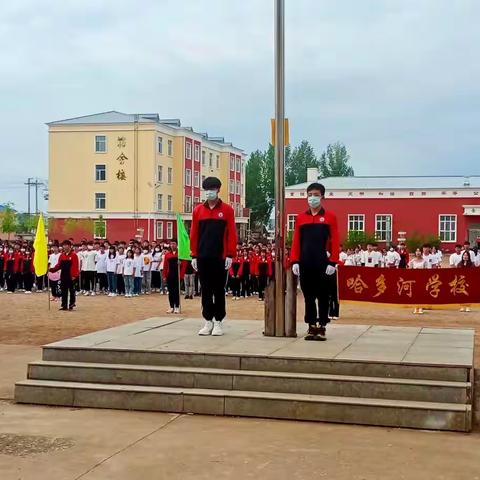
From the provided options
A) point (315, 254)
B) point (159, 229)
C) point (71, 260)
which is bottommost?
point (71, 260)

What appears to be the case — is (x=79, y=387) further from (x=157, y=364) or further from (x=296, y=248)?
(x=296, y=248)

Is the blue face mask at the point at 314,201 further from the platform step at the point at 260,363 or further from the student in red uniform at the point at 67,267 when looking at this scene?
the student in red uniform at the point at 67,267

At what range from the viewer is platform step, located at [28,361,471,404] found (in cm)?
690

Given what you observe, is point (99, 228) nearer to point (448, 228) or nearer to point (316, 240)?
point (448, 228)

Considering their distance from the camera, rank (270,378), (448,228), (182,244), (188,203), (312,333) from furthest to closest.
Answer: (188,203), (448,228), (182,244), (312,333), (270,378)

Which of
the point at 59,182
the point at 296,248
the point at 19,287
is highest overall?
the point at 59,182

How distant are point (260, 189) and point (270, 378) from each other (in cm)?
8356

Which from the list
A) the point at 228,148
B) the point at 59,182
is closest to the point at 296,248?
the point at 59,182

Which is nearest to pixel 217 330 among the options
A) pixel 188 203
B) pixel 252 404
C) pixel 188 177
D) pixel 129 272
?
pixel 252 404

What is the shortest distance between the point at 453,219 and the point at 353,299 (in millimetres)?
39049

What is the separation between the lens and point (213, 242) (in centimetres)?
898

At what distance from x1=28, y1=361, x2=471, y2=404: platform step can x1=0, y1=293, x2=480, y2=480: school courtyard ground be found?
1.30 feet

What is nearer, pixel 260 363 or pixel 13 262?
pixel 260 363

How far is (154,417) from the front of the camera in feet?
23.4
